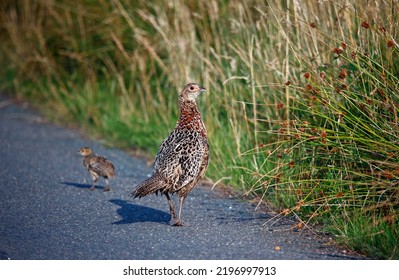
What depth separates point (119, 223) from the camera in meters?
7.66

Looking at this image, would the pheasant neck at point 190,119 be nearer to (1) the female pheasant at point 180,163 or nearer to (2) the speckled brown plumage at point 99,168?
(1) the female pheasant at point 180,163

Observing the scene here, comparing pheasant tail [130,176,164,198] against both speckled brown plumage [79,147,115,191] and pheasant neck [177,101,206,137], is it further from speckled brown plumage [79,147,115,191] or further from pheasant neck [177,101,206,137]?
speckled brown plumage [79,147,115,191]

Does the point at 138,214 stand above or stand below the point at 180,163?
below

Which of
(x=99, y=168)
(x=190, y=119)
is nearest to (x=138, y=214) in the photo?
(x=190, y=119)

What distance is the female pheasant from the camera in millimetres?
7262

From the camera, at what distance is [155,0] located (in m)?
12.4

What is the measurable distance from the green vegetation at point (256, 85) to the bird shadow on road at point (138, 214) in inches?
31.0

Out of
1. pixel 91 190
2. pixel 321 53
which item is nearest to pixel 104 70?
pixel 91 190

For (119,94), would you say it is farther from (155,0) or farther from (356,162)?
(356,162)

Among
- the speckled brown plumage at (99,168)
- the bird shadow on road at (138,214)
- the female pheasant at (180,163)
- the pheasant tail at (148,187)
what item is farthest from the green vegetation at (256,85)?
the speckled brown plumage at (99,168)

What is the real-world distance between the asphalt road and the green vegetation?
13.6 inches

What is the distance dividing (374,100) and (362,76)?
0.67 m

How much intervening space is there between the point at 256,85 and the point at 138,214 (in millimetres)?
2384

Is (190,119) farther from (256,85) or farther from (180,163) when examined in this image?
(256,85)
